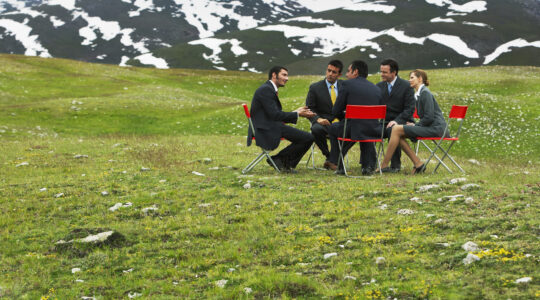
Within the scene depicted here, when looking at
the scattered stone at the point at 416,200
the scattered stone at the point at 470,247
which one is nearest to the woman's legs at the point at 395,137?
the scattered stone at the point at 416,200

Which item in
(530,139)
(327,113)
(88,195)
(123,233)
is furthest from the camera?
(530,139)

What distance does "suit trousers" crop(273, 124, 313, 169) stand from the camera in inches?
596

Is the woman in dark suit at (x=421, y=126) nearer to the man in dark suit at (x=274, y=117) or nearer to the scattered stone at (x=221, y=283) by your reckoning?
the man in dark suit at (x=274, y=117)

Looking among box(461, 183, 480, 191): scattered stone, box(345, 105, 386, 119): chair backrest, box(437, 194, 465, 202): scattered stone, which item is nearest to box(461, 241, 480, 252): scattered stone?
box(437, 194, 465, 202): scattered stone

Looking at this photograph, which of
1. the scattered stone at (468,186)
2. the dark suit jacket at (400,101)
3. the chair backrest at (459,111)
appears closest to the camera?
the scattered stone at (468,186)

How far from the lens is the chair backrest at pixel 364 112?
45.6 ft

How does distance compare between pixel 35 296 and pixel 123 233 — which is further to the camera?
pixel 123 233

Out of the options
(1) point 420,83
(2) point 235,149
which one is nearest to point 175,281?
(1) point 420,83

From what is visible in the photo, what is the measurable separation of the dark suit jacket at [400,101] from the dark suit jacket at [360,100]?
103 centimetres

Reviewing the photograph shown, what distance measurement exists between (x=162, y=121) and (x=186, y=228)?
28.5 m

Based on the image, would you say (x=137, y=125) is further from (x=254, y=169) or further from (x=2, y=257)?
(x=2, y=257)

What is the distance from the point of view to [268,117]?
1488cm

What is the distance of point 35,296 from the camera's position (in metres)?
6.62

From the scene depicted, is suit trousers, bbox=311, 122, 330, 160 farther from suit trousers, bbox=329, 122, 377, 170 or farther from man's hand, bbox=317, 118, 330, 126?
man's hand, bbox=317, 118, 330, 126
